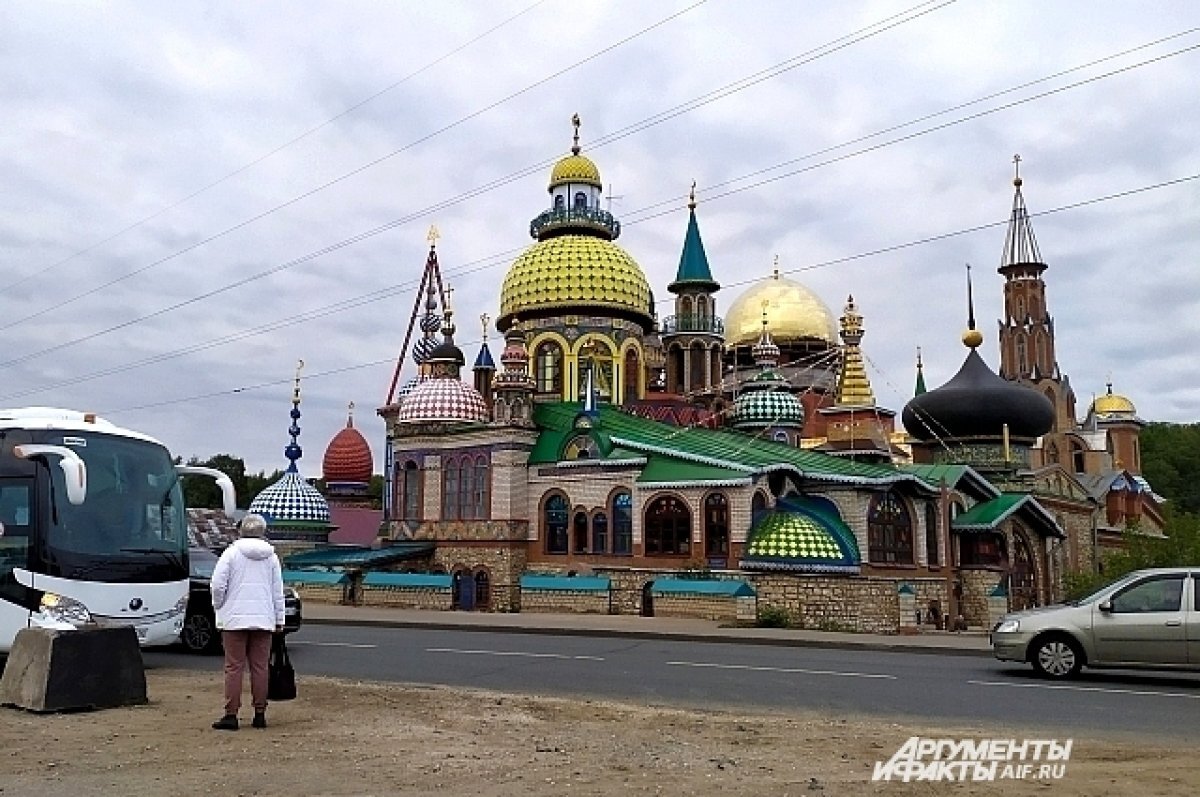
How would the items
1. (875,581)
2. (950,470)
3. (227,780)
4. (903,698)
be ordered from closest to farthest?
(227,780)
(903,698)
(875,581)
(950,470)

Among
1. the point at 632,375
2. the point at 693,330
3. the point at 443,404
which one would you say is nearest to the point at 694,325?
the point at 693,330

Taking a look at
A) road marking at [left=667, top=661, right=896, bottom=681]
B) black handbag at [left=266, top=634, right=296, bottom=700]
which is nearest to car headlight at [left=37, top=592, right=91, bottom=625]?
black handbag at [left=266, top=634, right=296, bottom=700]

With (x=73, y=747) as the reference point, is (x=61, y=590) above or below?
above

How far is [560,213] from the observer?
38.7m

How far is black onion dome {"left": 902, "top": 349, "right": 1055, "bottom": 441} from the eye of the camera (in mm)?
37031

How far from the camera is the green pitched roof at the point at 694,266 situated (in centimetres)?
4256

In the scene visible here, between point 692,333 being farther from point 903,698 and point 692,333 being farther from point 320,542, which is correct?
point 903,698

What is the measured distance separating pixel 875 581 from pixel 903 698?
14.7 meters

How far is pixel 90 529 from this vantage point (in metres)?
11.2

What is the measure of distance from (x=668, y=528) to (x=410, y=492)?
880 cm

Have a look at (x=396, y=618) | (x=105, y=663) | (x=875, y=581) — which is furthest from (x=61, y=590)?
(x=875, y=581)

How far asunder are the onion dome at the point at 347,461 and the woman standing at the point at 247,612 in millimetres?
41371

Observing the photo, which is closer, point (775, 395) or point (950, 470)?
point (950, 470)

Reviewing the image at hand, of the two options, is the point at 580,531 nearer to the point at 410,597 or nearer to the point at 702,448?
the point at 702,448
